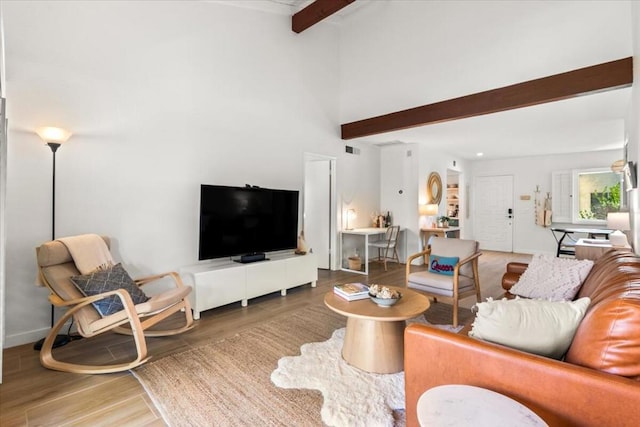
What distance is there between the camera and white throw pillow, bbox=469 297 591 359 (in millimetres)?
1313

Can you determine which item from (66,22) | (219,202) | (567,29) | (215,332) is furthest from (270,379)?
(567,29)

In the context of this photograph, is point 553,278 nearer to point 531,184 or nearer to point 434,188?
point 434,188

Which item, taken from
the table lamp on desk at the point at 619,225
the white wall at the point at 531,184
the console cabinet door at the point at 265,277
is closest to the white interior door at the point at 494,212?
the white wall at the point at 531,184

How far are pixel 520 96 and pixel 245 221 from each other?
371 cm

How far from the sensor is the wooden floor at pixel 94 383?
1.79 meters

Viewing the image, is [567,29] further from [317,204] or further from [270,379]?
[270,379]

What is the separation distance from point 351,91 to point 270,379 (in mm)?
4850

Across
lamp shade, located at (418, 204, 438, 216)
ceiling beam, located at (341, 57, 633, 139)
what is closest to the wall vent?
ceiling beam, located at (341, 57, 633, 139)

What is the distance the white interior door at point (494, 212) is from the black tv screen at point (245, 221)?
6347 mm

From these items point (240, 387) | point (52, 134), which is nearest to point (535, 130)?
point (240, 387)

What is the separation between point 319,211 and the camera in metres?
5.80

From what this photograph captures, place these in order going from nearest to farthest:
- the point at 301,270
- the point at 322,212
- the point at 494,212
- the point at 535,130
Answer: the point at 301,270, the point at 535,130, the point at 322,212, the point at 494,212

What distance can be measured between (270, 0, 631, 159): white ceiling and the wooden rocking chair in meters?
4.30

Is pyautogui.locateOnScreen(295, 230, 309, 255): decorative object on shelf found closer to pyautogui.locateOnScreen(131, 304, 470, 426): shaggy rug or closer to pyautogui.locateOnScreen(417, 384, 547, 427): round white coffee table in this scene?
pyautogui.locateOnScreen(131, 304, 470, 426): shaggy rug
